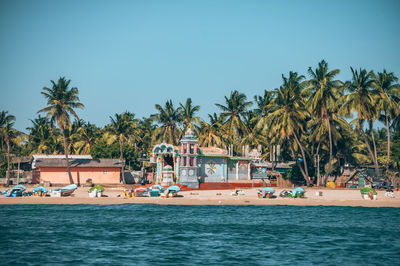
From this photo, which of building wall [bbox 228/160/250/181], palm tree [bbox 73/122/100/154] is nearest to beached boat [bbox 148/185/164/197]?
building wall [bbox 228/160/250/181]

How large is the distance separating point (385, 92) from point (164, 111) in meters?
34.8

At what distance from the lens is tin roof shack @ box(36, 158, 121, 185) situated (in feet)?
209

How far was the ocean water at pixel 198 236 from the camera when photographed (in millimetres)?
22156

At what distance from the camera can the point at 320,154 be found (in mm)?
68125

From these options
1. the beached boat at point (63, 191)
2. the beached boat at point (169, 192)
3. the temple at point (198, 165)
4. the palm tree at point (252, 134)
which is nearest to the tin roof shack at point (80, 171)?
the temple at point (198, 165)

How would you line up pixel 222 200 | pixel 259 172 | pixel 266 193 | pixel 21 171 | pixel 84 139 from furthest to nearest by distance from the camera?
1. pixel 84 139
2. pixel 21 171
3. pixel 259 172
4. pixel 266 193
5. pixel 222 200

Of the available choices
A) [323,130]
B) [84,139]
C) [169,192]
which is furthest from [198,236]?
[84,139]

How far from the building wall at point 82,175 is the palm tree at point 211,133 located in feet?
58.0

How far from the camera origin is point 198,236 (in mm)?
28500

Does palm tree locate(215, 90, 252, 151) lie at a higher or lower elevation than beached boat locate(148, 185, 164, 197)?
higher

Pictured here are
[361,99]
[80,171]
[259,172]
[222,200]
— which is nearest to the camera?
[222,200]

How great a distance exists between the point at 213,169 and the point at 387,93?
25.9 meters

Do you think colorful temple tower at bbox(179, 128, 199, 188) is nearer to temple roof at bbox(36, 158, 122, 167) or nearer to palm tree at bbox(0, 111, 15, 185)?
temple roof at bbox(36, 158, 122, 167)

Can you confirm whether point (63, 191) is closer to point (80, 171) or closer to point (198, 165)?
point (80, 171)
